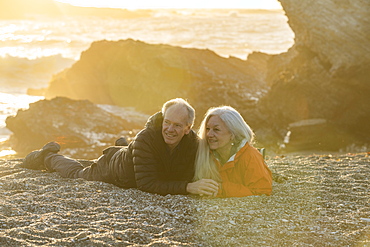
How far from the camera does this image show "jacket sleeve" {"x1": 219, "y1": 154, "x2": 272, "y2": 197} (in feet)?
20.7

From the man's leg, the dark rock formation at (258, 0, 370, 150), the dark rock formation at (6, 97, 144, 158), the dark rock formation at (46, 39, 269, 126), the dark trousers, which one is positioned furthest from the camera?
the dark rock formation at (46, 39, 269, 126)

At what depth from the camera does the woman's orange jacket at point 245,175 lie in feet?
20.7

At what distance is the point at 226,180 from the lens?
21.8ft

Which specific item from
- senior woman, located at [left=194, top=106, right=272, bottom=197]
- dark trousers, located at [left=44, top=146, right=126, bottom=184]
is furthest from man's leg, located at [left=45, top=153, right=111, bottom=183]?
senior woman, located at [left=194, top=106, right=272, bottom=197]

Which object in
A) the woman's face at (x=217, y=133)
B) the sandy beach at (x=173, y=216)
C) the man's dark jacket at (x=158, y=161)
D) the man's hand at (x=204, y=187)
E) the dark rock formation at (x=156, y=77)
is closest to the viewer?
the sandy beach at (x=173, y=216)

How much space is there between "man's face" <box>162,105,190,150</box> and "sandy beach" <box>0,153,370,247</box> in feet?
2.94

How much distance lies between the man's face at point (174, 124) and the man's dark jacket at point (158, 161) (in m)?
0.16

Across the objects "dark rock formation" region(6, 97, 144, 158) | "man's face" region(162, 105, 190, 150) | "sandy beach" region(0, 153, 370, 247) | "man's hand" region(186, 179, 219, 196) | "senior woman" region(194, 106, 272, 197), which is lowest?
"dark rock formation" region(6, 97, 144, 158)

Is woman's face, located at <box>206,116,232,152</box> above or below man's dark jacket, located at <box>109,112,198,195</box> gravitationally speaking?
above

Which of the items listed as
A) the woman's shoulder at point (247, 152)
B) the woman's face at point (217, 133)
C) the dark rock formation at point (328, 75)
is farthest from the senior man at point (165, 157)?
the dark rock formation at point (328, 75)

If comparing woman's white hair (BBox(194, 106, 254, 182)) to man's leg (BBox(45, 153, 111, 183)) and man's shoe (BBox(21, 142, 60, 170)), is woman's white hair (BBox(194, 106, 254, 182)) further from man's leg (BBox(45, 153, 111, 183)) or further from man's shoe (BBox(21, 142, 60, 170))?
man's shoe (BBox(21, 142, 60, 170))

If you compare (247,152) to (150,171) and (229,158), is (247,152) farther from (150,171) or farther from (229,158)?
(150,171)

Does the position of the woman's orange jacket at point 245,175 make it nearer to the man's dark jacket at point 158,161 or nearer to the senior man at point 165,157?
the senior man at point 165,157

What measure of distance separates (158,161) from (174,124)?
2.17 ft
